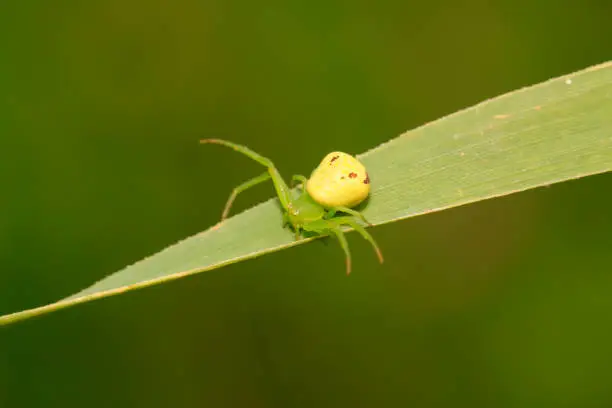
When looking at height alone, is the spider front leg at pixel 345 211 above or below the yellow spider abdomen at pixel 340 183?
below

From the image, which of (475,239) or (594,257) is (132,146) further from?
(594,257)

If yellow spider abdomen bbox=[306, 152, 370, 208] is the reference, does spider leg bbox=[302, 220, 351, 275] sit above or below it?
below

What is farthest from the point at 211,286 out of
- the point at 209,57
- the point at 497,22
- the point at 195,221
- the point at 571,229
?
the point at 497,22

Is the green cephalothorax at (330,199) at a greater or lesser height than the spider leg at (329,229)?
greater

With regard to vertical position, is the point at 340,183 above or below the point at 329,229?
above
